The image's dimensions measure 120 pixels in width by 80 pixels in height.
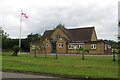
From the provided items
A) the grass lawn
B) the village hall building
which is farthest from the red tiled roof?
the grass lawn

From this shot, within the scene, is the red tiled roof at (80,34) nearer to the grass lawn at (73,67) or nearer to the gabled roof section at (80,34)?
the gabled roof section at (80,34)

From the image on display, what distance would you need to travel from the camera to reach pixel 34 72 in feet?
34.3

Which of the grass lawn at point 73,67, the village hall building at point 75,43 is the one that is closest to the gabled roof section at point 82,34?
the village hall building at point 75,43

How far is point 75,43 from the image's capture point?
140 ft

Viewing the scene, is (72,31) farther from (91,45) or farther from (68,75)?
(68,75)

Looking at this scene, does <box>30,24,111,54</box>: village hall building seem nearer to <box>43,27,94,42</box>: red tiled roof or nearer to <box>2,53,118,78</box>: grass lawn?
<box>43,27,94,42</box>: red tiled roof

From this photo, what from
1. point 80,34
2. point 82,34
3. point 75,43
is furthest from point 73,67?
point 80,34

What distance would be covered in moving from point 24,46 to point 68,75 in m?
47.9

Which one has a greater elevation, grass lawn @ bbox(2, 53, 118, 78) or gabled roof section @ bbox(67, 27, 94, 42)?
gabled roof section @ bbox(67, 27, 94, 42)

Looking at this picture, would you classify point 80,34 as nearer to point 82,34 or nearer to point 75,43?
point 82,34

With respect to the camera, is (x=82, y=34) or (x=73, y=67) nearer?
(x=73, y=67)

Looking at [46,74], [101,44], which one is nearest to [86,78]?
[46,74]

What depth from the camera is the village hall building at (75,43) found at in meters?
39.5

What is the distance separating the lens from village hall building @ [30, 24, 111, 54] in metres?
39.5
